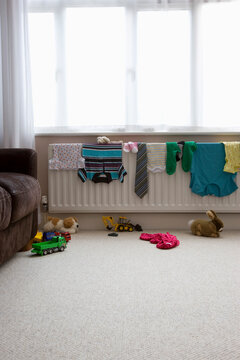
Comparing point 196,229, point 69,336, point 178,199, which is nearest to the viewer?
point 69,336

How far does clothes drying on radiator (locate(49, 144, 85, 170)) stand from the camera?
265 centimetres

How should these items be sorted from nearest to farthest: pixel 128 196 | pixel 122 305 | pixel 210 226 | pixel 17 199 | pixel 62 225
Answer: pixel 122 305 < pixel 17 199 < pixel 210 226 < pixel 62 225 < pixel 128 196

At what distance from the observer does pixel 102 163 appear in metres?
2.63

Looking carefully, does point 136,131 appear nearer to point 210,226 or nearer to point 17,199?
point 210,226

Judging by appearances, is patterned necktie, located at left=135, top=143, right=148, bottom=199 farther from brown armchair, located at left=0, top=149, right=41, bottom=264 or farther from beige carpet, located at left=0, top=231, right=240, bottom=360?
brown armchair, located at left=0, top=149, right=41, bottom=264

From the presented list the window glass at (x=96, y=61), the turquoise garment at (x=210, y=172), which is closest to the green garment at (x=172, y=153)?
the turquoise garment at (x=210, y=172)

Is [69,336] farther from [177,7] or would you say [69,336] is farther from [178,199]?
[177,7]

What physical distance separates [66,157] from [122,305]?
1653 mm

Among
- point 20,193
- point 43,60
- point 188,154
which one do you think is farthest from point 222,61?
point 20,193

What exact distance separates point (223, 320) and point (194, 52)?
226cm

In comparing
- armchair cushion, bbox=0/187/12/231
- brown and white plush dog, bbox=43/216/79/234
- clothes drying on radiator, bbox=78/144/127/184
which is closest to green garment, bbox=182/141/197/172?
clothes drying on radiator, bbox=78/144/127/184

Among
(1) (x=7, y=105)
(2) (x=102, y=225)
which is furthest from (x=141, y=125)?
(1) (x=7, y=105)

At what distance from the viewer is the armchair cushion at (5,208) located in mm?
1427

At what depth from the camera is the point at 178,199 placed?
2.65 m
